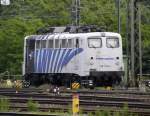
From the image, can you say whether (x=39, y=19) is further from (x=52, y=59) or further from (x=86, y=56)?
(x=86, y=56)

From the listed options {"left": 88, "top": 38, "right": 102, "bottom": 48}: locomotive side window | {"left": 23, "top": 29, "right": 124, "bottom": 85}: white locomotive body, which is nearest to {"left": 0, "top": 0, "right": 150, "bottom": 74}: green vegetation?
{"left": 23, "top": 29, "right": 124, "bottom": 85}: white locomotive body

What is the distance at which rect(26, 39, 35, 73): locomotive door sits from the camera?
38294mm

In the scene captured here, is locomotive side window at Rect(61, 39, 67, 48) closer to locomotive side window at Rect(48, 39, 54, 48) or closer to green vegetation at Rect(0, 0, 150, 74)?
locomotive side window at Rect(48, 39, 54, 48)

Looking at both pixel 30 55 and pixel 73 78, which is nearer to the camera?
pixel 73 78

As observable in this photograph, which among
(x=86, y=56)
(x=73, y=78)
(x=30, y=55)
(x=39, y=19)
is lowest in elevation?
(x=73, y=78)

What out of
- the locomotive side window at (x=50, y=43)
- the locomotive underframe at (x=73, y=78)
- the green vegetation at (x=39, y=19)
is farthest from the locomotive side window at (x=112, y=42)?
the green vegetation at (x=39, y=19)

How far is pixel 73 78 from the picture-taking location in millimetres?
35781

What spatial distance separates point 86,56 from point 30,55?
4.90 meters

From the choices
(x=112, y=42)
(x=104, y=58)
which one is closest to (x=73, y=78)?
(x=104, y=58)

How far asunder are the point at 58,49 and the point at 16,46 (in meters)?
19.1

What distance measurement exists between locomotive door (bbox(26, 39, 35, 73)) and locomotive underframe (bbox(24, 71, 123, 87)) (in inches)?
15.6

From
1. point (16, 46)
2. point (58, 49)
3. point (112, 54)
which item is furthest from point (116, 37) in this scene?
point (16, 46)

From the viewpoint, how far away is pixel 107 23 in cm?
6091

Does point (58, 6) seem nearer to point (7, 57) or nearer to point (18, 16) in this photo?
point (18, 16)
